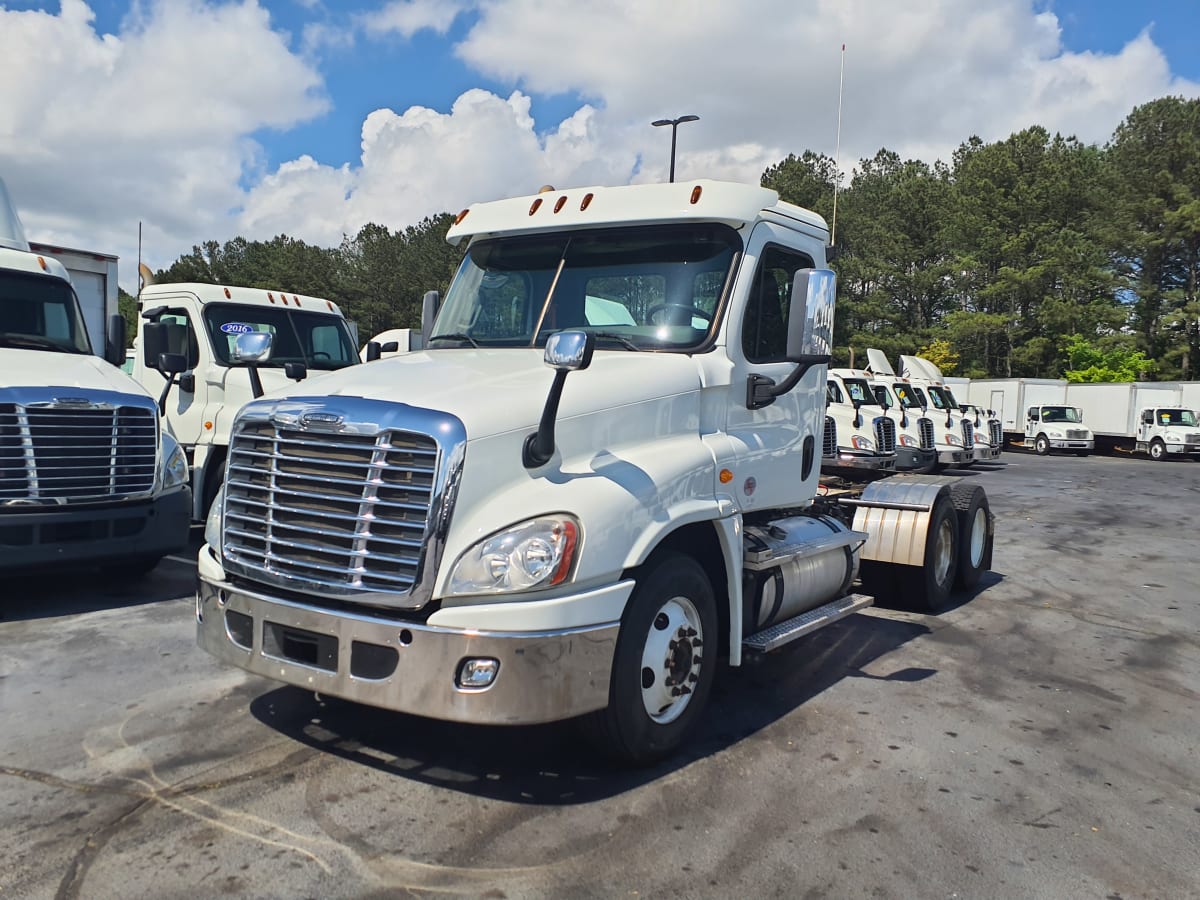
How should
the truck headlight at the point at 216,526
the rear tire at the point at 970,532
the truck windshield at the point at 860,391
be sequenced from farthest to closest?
the truck windshield at the point at 860,391 < the rear tire at the point at 970,532 < the truck headlight at the point at 216,526

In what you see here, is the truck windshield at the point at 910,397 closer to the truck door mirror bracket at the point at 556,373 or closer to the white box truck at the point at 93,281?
the white box truck at the point at 93,281

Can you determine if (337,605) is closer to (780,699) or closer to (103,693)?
(103,693)

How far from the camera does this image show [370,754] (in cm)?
440

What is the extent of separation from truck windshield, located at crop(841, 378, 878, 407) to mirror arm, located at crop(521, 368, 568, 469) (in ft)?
59.2

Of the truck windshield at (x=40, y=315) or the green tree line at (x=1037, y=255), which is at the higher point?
the green tree line at (x=1037, y=255)

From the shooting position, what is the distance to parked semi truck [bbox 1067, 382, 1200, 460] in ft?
108

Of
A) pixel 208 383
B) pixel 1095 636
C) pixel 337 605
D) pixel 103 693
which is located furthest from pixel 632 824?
pixel 208 383

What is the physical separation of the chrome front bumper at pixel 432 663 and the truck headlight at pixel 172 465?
3.88 metres

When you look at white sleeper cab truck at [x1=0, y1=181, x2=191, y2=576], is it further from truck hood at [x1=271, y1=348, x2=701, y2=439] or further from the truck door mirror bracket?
the truck door mirror bracket

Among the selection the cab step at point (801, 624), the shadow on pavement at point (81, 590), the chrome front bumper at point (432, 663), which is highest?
the chrome front bumper at point (432, 663)

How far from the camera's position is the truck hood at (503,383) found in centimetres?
393

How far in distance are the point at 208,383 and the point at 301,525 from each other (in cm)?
663

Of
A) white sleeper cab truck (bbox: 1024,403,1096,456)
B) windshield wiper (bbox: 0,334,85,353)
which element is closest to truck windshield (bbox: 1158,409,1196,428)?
white sleeper cab truck (bbox: 1024,403,1096,456)

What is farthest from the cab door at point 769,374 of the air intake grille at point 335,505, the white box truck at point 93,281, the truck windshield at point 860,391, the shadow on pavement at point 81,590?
the truck windshield at point 860,391
